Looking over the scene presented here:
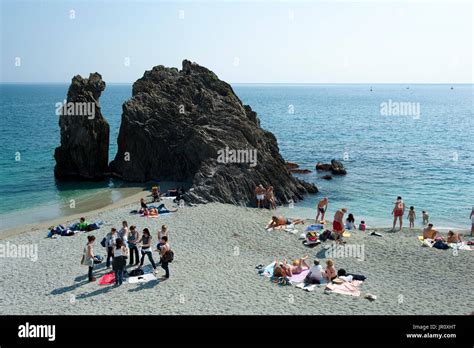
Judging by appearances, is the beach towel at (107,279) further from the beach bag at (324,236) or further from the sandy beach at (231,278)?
the beach bag at (324,236)

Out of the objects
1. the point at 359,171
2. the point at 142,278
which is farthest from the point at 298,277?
the point at 359,171

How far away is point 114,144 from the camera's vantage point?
6334 cm

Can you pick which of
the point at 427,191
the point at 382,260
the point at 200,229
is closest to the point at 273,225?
the point at 200,229

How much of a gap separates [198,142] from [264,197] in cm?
769

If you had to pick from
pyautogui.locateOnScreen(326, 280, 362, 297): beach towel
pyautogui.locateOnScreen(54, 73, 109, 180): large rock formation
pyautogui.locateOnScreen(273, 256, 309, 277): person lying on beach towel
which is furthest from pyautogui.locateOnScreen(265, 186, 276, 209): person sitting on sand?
pyautogui.locateOnScreen(54, 73, 109, 180): large rock formation

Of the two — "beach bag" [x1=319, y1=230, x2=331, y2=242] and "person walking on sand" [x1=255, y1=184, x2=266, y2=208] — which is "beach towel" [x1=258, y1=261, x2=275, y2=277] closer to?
"beach bag" [x1=319, y1=230, x2=331, y2=242]

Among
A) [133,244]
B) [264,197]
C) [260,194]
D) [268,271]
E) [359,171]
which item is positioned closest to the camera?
[268,271]

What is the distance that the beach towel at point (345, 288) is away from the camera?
55.1 feet

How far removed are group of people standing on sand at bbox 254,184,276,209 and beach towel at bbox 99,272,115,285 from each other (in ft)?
45.9

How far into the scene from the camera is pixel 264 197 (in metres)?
31.0

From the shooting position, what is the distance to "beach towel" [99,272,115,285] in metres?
17.6

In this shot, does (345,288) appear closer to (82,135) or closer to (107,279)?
(107,279)
